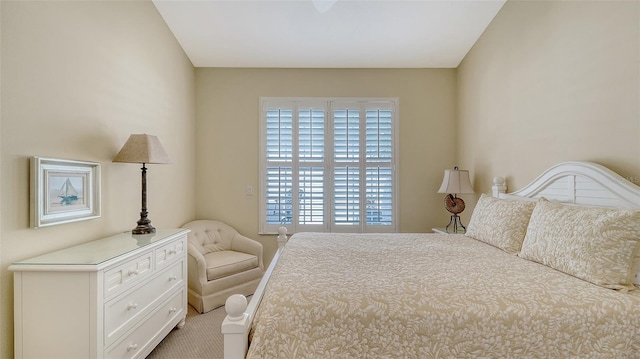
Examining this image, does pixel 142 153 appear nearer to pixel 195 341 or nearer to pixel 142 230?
pixel 142 230

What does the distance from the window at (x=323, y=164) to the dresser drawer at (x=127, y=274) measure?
1.90 meters

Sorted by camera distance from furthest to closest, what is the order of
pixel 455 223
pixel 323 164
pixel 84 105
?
pixel 323 164, pixel 455 223, pixel 84 105

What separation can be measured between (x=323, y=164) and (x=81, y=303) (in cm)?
279

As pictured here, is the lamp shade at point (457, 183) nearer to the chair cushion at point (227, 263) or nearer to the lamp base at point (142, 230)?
the chair cushion at point (227, 263)

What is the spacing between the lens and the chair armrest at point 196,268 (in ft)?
9.30

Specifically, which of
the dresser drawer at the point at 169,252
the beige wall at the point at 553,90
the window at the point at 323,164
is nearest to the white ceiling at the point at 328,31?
the beige wall at the point at 553,90

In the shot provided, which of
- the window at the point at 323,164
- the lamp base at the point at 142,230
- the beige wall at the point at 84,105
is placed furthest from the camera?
the window at the point at 323,164

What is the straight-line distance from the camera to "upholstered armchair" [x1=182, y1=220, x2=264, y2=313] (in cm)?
288

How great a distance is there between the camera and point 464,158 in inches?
147

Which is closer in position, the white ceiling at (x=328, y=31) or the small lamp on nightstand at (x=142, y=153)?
the small lamp on nightstand at (x=142, y=153)

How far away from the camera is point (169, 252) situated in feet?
7.63

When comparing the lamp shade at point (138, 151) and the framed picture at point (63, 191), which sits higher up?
the lamp shade at point (138, 151)

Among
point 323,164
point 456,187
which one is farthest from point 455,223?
point 323,164

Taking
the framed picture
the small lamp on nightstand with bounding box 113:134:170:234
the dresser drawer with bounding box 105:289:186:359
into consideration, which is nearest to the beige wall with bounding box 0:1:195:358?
the framed picture
